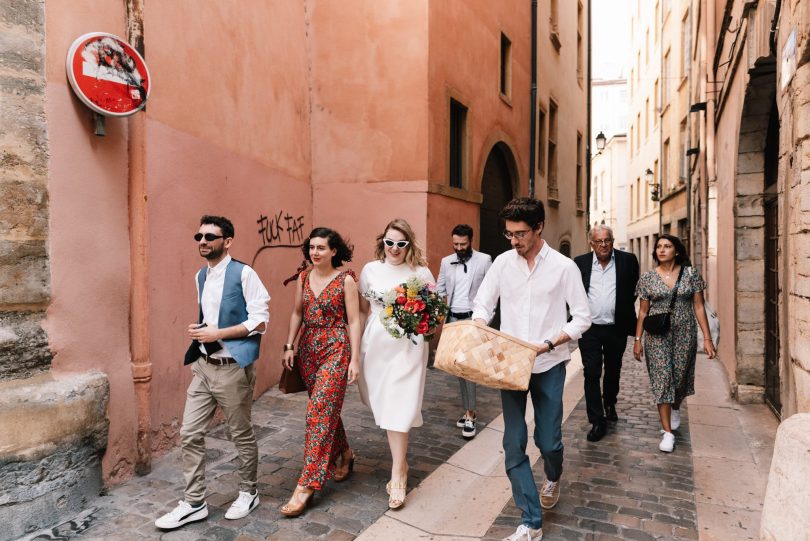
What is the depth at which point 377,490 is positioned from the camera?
164 inches

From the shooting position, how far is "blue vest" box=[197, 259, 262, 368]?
371cm

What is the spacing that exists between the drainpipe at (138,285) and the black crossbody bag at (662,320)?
159 inches

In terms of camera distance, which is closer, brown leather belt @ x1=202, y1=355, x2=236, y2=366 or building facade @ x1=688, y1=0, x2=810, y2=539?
building facade @ x1=688, y1=0, x2=810, y2=539

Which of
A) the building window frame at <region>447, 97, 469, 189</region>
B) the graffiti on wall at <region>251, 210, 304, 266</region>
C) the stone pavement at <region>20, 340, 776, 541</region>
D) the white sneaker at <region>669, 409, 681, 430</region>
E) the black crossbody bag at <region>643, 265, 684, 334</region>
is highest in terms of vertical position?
the building window frame at <region>447, 97, 469, 189</region>

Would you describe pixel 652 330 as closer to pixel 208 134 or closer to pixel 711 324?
pixel 711 324

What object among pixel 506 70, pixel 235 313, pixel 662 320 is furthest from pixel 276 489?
pixel 506 70

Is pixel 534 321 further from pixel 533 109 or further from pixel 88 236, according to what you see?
pixel 533 109

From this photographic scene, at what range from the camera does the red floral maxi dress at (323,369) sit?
385 cm

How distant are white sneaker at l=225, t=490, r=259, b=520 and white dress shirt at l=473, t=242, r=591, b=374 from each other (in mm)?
1837

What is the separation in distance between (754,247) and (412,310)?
4.80m

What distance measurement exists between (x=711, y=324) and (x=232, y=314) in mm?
3974

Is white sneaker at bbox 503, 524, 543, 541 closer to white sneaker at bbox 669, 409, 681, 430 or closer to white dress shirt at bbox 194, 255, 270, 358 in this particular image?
white dress shirt at bbox 194, 255, 270, 358

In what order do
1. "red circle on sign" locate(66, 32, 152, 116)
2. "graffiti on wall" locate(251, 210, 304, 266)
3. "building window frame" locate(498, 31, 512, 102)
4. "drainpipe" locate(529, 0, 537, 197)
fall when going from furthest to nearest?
"drainpipe" locate(529, 0, 537, 197), "building window frame" locate(498, 31, 512, 102), "graffiti on wall" locate(251, 210, 304, 266), "red circle on sign" locate(66, 32, 152, 116)

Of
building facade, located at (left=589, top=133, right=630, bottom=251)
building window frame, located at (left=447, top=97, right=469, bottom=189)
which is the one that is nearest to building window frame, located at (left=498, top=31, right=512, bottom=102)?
building window frame, located at (left=447, top=97, right=469, bottom=189)
